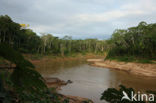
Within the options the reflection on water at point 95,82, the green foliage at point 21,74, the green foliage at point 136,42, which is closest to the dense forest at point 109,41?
the green foliage at point 136,42

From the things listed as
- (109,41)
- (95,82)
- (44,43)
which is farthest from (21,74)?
(44,43)

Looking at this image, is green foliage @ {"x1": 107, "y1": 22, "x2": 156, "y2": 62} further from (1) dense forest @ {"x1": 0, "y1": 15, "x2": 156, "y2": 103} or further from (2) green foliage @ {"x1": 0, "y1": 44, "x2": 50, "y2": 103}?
(2) green foliage @ {"x1": 0, "y1": 44, "x2": 50, "y2": 103}

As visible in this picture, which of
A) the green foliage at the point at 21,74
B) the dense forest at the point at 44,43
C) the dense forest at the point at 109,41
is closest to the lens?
the green foliage at the point at 21,74

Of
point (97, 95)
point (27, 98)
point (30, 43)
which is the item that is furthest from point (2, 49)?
point (30, 43)

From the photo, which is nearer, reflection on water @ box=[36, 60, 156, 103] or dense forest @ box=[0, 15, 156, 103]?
dense forest @ box=[0, 15, 156, 103]

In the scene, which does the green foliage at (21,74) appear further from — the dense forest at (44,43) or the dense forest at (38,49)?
the dense forest at (44,43)

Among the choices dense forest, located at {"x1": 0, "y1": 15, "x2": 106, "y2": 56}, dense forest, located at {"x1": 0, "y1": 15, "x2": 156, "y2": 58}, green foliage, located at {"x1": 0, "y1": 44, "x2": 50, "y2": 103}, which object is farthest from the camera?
dense forest, located at {"x1": 0, "y1": 15, "x2": 106, "y2": 56}

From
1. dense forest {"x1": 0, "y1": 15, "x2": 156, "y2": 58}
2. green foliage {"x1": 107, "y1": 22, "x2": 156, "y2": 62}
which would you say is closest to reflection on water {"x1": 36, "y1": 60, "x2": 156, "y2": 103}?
dense forest {"x1": 0, "y1": 15, "x2": 156, "y2": 58}

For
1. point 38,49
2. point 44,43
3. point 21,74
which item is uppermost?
point 44,43

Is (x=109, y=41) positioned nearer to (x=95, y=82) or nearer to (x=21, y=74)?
(x=95, y=82)

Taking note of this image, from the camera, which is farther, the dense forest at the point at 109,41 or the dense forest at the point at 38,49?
the dense forest at the point at 109,41

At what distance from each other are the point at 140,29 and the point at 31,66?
93.6 feet

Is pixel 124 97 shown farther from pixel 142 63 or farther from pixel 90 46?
pixel 90 46

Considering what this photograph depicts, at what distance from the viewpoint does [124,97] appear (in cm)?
123
